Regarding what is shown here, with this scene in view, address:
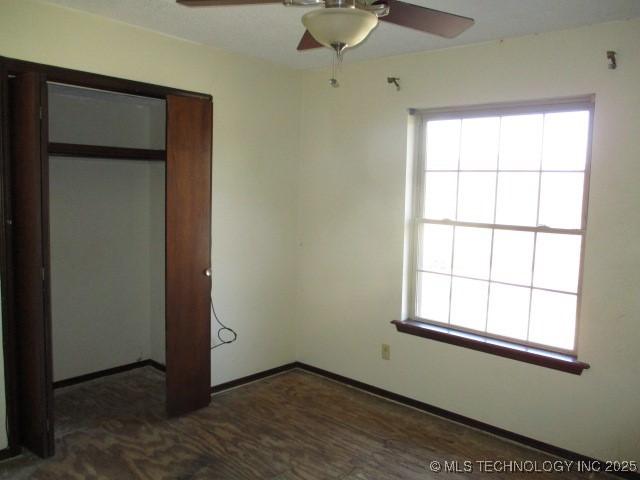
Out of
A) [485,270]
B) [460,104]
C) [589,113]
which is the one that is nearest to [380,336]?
[485,270]

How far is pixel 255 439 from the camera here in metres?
3.09

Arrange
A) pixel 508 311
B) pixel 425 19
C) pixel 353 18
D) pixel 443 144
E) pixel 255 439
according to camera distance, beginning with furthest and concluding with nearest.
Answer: pixel 443 144 → pixel 508 311 → pixel 255 439 → pixel 425 19 → pixel 353 18

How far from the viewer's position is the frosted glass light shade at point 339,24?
151 centimetres

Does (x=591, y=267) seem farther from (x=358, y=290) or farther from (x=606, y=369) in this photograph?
(x=358, y=290)

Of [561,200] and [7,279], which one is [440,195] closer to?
[561,200]

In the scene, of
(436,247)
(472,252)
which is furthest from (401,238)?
(472,252)

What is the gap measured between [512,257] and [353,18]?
213 cm

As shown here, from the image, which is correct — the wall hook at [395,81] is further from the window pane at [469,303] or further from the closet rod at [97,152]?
the closet rod at [97,152]

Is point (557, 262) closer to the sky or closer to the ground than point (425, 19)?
closer to the ground

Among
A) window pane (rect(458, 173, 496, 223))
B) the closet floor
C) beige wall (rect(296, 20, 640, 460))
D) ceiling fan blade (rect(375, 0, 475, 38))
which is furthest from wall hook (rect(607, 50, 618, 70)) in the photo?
the closet floor

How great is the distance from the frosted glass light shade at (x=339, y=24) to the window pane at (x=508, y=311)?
2.13 meters

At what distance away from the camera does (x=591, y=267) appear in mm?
2809

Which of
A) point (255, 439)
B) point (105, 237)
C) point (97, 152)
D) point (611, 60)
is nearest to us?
point (611, 60)

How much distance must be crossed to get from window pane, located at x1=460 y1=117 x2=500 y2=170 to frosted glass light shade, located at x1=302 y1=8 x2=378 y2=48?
187 centimetres
